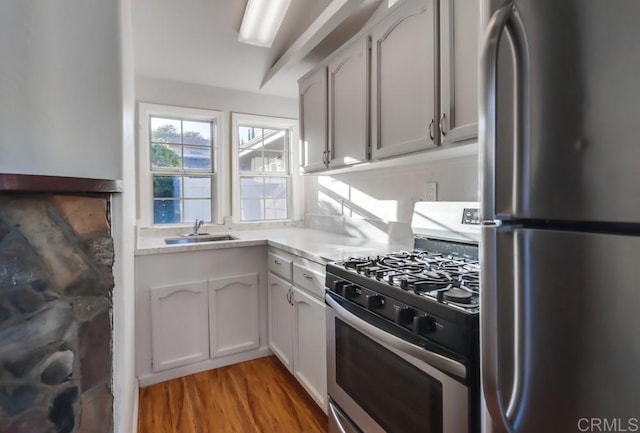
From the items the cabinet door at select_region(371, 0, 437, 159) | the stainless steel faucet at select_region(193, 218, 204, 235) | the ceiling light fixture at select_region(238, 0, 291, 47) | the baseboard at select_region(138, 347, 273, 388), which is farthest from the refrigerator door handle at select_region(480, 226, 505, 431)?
the stainless steel faucet at select_region(193, 218, 204, 235)

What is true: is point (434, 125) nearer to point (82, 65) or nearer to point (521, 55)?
point (521, 55)

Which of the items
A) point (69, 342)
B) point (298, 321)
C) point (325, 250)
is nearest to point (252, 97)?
point (325, 250)

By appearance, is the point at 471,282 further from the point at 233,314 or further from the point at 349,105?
the point at 233,314

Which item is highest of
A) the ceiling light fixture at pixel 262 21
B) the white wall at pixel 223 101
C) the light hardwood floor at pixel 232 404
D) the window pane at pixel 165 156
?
the ceiling light fixture at pixel 262 21

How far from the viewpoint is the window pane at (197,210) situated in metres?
3.02

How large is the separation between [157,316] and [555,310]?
2264 mm

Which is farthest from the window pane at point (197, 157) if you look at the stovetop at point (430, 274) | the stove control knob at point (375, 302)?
the stove control knob at point (375, 302)

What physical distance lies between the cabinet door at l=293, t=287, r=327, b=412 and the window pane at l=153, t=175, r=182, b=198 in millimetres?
1648

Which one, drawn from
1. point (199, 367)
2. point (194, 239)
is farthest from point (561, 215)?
point (194, 239)

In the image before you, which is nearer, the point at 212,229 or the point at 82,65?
the point at 82,65

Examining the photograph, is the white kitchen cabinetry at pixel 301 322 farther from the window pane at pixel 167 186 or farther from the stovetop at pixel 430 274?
the window pane at pixel 167 186

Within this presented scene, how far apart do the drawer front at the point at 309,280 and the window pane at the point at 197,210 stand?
1428 mm

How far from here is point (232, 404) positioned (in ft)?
6.47

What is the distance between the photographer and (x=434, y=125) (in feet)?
4.65
